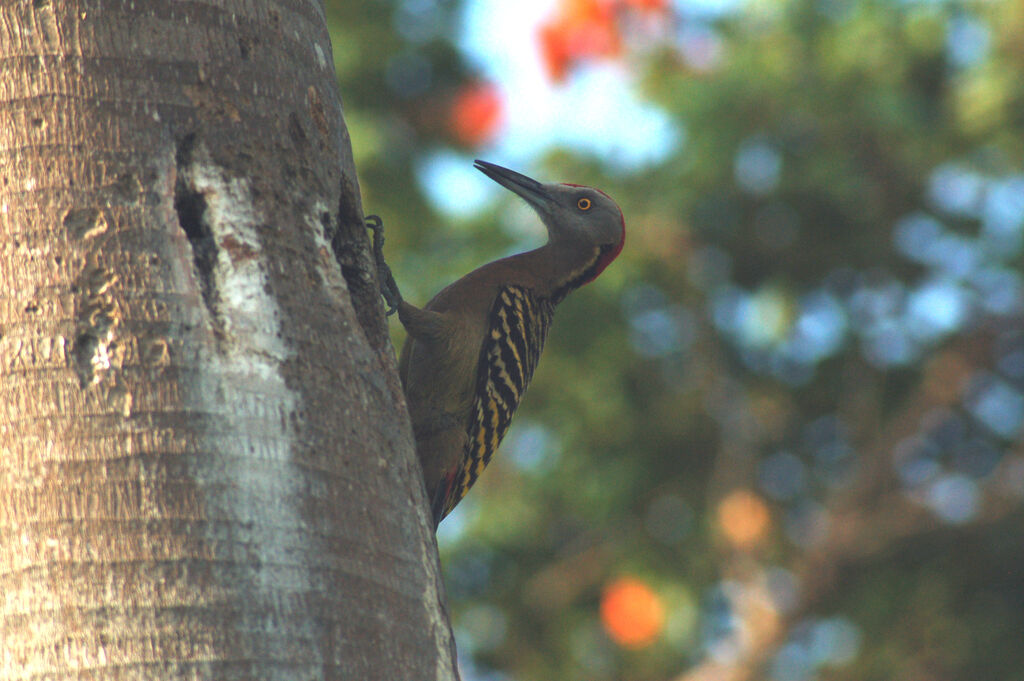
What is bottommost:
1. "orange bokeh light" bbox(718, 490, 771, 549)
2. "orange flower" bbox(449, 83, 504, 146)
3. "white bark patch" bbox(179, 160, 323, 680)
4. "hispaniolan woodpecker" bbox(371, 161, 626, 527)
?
"white bark patch" bbox(179, 160, 323, 680)

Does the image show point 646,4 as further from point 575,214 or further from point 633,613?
point 633,613

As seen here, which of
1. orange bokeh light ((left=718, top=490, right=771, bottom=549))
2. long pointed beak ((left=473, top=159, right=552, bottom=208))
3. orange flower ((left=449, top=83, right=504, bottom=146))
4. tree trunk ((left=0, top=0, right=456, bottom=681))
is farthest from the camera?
orange bokeh light ((left=718, top=490, right=771, bottom=549))

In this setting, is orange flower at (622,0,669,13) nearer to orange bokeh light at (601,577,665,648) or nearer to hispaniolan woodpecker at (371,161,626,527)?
orange bokeh light at (601,577,665,648)

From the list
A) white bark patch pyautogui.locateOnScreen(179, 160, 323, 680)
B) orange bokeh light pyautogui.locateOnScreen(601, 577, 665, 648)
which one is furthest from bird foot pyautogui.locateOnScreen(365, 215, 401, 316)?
orange bokeh light pyautogui.locateOnScreen(601, 577, 665, 648)

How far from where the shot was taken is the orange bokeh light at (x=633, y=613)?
415 inches

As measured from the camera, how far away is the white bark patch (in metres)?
2.41

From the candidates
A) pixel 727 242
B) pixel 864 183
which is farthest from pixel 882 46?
A: pixel 727 242

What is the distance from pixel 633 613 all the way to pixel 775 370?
2.23 metres

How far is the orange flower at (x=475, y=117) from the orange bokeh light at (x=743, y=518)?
141 inches

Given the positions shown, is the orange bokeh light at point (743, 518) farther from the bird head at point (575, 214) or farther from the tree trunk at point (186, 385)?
the tree trunk at point (186, 385)

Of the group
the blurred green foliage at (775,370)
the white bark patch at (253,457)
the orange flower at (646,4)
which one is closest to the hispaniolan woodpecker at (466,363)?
the white bark patch at (253,457)

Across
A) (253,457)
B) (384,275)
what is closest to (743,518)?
(384,275)

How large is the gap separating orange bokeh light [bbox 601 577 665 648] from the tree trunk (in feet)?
25.9

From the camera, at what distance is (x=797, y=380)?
10938 millimetres
